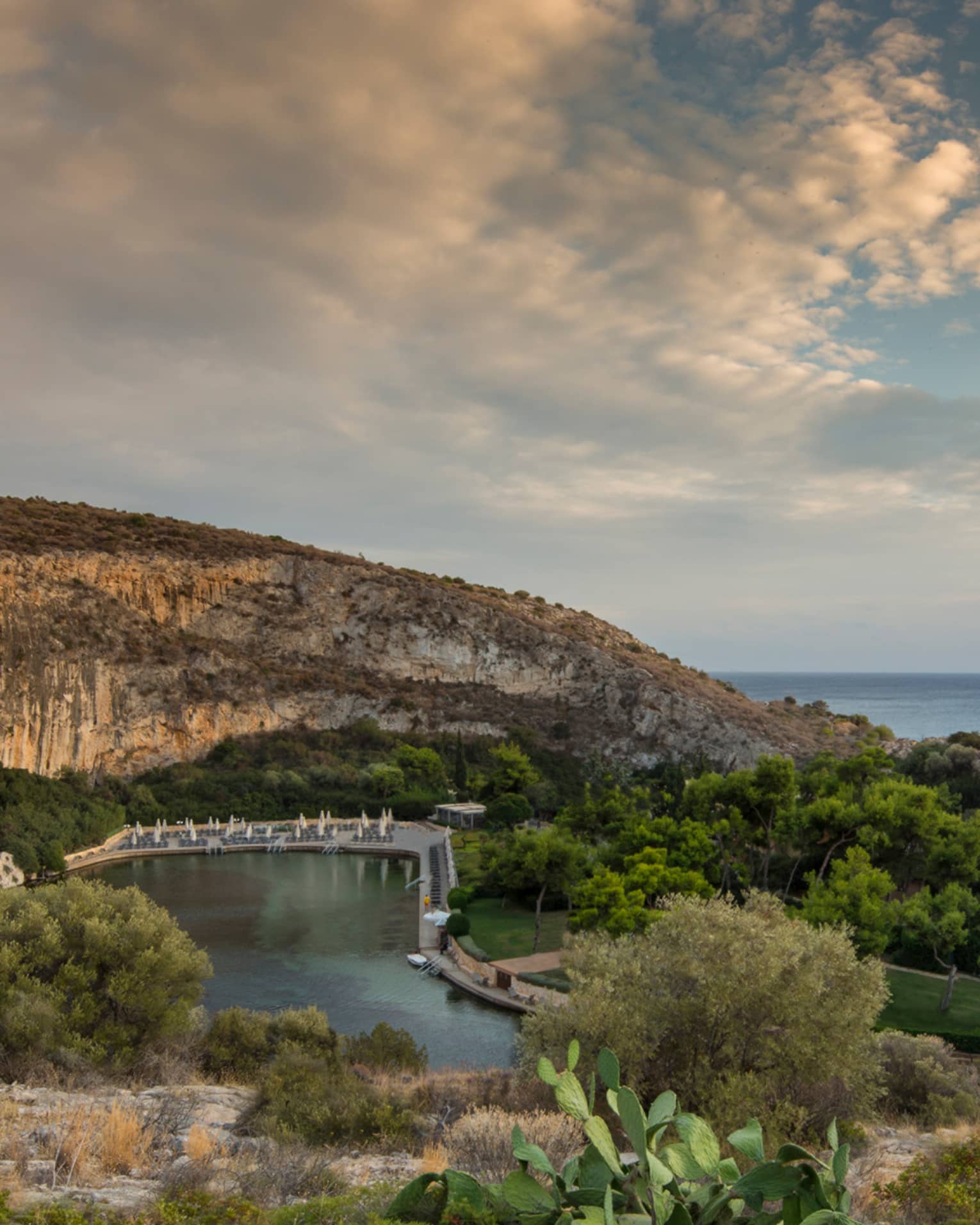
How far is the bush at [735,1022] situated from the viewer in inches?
489

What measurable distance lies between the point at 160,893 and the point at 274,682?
31.8m

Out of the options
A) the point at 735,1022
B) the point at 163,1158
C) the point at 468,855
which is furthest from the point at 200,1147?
the point at 468,855

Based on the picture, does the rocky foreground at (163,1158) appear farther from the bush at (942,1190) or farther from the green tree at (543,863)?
the green tree at (543,863)

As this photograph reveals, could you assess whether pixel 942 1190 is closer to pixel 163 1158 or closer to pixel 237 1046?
pixel 163 1158

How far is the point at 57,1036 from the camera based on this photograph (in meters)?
13.3

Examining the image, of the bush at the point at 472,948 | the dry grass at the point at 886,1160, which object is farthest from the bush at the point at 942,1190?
the bush at the point at 472,948

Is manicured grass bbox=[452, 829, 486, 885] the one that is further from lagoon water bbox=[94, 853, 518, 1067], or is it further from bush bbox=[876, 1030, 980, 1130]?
bush bbox=[876, 1030, 980, 1130]

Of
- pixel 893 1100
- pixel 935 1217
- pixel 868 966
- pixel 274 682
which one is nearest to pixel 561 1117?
pixel 935 1217

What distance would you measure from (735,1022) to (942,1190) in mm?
4655

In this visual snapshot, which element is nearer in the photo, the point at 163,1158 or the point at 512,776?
the point at 163,1158

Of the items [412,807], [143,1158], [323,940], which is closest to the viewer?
[143,1158]

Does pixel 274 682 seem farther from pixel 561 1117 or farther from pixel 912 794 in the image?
pixel 561 1117

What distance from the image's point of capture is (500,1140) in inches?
353

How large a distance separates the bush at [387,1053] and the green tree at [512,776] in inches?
1349
